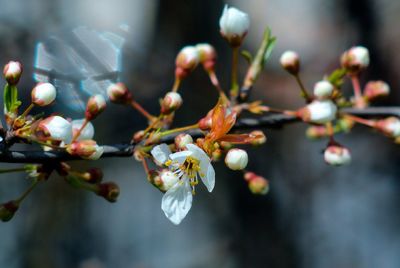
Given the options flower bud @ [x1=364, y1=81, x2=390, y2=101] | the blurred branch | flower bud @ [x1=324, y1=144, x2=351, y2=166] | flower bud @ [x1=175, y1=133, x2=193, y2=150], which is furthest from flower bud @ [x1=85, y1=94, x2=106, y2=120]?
flower bud @ [x1=364, y1=81, x2=390, y2=101]

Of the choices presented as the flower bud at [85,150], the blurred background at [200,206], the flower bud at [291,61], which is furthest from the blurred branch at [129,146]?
the blurred background at [200,206]

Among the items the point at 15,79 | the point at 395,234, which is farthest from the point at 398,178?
the point at 15,79

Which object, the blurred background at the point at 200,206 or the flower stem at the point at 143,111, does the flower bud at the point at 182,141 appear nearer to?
the flower stem at the point at 143,111

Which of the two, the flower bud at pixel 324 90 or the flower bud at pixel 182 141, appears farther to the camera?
the flower bud at pixel 324 90

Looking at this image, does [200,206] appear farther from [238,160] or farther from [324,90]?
[238,160]

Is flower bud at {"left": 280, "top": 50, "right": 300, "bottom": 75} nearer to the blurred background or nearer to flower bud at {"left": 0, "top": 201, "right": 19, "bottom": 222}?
flower bud at {"left": 0, "top": 201, "right": 19, "bottom": 222}
